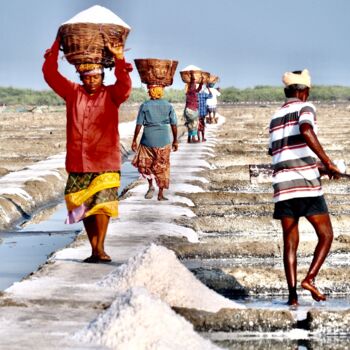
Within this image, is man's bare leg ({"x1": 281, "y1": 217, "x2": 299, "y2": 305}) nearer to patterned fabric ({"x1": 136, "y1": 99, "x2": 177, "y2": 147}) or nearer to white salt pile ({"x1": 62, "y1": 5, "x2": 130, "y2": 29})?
white salt pile ({"x1": 62, "y1": 5, "x2": 130, "y2": 29})

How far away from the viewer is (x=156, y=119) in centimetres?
1360

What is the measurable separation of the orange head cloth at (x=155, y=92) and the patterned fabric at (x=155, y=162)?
59cm

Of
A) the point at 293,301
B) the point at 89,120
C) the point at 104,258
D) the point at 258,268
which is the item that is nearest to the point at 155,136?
the point at 89,120

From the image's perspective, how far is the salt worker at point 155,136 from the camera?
13625 millimetres

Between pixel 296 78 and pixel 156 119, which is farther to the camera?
pixel 156 119

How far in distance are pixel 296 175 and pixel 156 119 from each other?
231 inches

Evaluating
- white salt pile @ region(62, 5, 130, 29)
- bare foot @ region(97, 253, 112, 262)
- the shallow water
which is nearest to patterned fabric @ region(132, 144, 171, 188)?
the shallow water

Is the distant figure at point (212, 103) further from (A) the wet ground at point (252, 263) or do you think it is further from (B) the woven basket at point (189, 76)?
(A) the wet ground at point (252, 263)

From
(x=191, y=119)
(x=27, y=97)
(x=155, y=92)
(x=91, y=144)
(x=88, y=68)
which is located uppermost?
(x=88, y=68)

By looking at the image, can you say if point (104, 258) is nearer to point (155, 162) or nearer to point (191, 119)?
point (155, 162)

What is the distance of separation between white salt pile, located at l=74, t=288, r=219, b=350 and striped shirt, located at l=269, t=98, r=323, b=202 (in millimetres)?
1623

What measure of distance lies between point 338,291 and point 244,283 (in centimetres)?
68

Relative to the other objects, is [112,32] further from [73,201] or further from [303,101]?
[303,101]

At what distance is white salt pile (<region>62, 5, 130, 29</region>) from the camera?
9234mm
